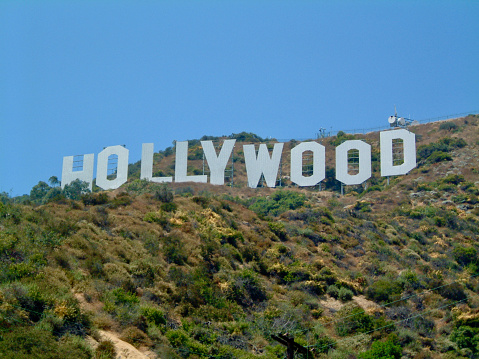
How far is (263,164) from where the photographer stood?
4753 centimetres

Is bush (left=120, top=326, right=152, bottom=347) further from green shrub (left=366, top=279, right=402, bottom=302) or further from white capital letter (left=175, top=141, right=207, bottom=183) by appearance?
white capital letter (left=175, top=141, right=207, bottom=183)

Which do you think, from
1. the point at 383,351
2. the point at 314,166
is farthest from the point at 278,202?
the point at 383,351

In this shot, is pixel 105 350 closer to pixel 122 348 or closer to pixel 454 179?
pixel 122 348

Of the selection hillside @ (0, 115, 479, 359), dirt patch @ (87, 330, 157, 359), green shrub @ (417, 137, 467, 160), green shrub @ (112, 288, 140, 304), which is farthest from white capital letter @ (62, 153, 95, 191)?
dirt patch @ (87, 330, 157, 359)

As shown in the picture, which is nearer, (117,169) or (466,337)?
(466,337)

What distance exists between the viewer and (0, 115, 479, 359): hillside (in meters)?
18.5

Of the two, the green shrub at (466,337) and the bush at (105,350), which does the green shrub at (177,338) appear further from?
the green shrub at (466,337)

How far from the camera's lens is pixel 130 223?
2892cm

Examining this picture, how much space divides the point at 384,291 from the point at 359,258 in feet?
16.6

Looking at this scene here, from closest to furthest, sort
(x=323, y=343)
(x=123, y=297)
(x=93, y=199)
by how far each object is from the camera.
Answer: (x=123, y=297)
(x=323, y=343)
(x=93, y=199)

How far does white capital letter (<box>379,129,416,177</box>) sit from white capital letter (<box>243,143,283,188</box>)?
8459 millimetres

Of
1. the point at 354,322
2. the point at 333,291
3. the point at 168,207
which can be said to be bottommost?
the point at 354,322

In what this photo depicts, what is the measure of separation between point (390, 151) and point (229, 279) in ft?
80.4

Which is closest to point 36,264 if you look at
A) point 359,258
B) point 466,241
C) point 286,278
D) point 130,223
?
point 130,223
